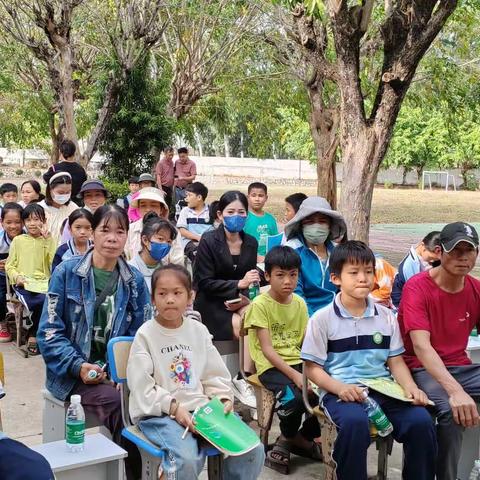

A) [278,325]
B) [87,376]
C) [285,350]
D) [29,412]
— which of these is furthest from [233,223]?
[87,376]

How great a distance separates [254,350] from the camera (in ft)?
15.6

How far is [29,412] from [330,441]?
8.71ft

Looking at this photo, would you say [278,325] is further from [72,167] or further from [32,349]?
[72,167]

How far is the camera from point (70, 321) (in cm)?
406

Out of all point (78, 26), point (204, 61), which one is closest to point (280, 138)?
point (204, 61)

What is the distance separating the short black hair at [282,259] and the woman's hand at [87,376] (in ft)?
4.33

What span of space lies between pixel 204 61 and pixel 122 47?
4795 mm

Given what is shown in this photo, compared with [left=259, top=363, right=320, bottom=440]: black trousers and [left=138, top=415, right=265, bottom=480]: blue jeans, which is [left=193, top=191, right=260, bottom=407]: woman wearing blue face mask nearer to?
[left=259, top=363, right=320, bottom=440]: black trousers

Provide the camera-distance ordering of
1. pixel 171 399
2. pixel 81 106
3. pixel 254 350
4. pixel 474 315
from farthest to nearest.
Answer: pixel 81 106 < pixel 254 350 < pixel 474 315 < pixel 171 399

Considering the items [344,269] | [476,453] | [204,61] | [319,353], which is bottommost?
[476,453]

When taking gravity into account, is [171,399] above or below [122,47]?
below

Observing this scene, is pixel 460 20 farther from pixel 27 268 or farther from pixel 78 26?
pixel 27 268

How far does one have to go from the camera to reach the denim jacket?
3.96 meters

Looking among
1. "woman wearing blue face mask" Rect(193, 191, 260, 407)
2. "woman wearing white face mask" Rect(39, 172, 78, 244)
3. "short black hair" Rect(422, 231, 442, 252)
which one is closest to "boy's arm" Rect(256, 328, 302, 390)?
"woman wearing blue face mask" Rect(193, 191, 260, 407)
